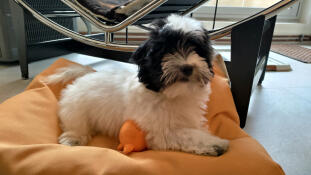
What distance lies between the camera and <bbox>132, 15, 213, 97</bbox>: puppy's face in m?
0.84

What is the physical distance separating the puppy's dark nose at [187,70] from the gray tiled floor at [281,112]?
0.68 metres

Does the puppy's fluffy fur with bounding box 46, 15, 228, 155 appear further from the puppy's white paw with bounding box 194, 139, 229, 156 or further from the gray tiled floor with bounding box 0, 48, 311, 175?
the gray tiled floor with bounding box 0, 48, 311, 175

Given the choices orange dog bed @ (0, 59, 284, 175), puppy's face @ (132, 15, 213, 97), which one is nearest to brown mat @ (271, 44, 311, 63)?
orange dog bed @ (0, 59, 284, 175)

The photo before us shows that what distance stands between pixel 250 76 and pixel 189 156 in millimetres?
680

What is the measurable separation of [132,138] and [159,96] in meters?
0.21

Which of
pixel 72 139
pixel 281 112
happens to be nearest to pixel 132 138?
pixel 72 139

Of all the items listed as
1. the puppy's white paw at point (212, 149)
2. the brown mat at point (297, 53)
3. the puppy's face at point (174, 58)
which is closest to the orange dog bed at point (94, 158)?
the puppy's white paw at point (212, 149)

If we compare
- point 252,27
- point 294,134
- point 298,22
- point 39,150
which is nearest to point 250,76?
point 252,27

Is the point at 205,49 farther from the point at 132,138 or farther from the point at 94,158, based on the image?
the point at 94,158

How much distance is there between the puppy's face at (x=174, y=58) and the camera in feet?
2.75

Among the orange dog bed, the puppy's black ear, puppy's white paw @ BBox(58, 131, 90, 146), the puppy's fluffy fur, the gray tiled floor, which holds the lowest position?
the gray tiled floor

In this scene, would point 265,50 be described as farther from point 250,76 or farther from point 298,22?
point 298,22

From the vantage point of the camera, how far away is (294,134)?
1.38 m

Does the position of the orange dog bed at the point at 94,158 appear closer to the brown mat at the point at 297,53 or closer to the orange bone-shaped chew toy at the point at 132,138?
the orange bone-shaped chew toy at the point at 132,138
